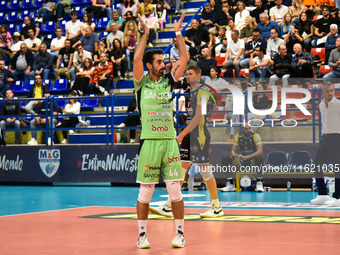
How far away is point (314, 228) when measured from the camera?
Result: 8.64m

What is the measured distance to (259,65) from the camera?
62.3 feet

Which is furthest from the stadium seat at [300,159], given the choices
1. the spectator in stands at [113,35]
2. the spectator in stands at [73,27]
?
the spectator in stands at [73,27]

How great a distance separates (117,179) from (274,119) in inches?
200

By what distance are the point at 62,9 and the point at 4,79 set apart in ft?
17.0

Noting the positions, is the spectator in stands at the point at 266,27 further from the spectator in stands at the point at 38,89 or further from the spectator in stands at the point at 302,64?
the spectator in stands at the point at 38,89

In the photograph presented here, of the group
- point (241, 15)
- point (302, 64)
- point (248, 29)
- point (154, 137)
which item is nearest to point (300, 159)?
point (302, 64)

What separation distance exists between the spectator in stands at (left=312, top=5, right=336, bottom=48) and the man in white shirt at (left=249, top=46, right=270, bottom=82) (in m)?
1.69

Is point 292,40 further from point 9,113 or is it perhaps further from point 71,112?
point 9,113

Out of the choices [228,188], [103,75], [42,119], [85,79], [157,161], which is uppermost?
[103,75]

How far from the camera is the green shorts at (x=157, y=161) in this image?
7.13m

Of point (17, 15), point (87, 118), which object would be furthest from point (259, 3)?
point (17, 15)

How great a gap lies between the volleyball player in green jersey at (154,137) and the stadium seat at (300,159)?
9602 millimetres

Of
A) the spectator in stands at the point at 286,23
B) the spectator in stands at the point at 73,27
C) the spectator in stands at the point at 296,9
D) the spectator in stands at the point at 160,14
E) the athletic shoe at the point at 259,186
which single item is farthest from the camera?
the spectator in stands at the point at 73,27

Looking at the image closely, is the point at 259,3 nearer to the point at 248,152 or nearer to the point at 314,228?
the point at 248,152
